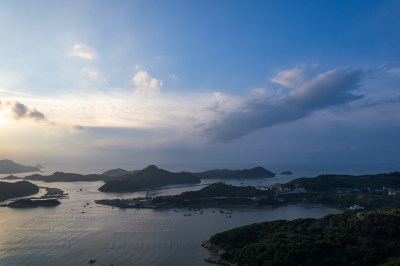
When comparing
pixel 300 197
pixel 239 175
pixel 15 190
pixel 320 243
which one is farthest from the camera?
pixel 239 175

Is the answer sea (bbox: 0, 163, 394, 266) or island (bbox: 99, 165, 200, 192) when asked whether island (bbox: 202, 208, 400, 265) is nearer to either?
sea (bbox: 0, 163, 394, 266)

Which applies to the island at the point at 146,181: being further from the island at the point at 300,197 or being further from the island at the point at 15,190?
the island at the point at 300,197

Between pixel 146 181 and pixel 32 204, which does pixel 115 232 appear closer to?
pixel 32 204

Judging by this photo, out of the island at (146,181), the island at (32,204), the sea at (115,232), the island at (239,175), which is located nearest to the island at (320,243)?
the sea at (115,232)

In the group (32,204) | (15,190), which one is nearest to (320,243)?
(32,204)

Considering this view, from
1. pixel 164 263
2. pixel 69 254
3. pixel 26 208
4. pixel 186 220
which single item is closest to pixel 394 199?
pixel 186 220

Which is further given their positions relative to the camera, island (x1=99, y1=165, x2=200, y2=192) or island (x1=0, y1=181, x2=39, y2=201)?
island (x1=99, y1=165, x2=200, y2=192)

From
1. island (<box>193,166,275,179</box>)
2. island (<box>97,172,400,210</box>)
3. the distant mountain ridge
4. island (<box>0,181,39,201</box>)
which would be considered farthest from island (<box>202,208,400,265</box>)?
the distant mountain ridge

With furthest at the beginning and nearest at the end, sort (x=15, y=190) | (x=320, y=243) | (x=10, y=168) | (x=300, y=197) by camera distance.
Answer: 1. (x=10, y=168)
2. (x=15, y=190)
3. (x=300, y=197)
4. (x=320, y=243)
